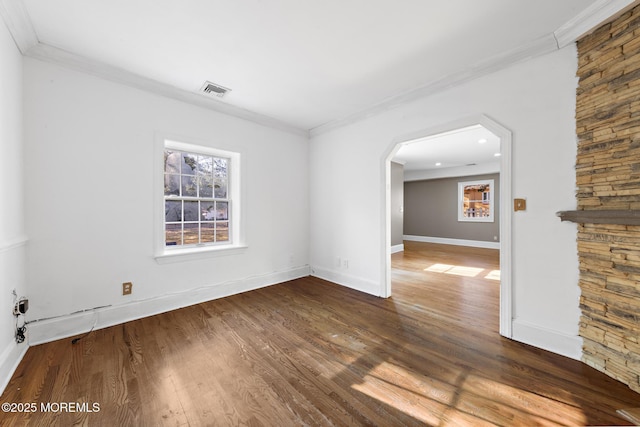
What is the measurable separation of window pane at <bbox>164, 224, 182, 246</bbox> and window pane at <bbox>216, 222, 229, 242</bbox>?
481 millimetres

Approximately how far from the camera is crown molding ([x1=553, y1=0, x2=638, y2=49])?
5.30ft

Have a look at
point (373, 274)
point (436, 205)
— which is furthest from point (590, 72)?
point (436, 205)

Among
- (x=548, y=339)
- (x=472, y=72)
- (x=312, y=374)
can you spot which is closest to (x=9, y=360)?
(x=312, y=374)

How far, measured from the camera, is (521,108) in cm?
216

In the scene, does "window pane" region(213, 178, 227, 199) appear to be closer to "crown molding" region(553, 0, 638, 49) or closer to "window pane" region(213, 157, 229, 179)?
"window pane" region(213, 157, 229, 179)

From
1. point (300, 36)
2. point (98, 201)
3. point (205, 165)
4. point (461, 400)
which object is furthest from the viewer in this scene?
point (205, 165)

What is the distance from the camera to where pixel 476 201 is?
781 cm

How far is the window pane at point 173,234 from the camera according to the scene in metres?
2.99

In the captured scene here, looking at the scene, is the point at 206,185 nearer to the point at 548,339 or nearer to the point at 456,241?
the point at 548,339

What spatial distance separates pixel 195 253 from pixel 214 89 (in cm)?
196

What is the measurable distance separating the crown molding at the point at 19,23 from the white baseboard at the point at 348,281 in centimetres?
395

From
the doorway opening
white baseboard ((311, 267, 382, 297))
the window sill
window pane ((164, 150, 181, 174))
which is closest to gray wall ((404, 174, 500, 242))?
the doorway opening

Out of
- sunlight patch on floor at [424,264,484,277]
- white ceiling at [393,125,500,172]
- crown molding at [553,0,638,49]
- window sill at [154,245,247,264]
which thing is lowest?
sunlight patch on floor at [424,264,484,277]

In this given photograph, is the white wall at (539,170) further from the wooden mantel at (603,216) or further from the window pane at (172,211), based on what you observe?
the window pane at (172,211)
